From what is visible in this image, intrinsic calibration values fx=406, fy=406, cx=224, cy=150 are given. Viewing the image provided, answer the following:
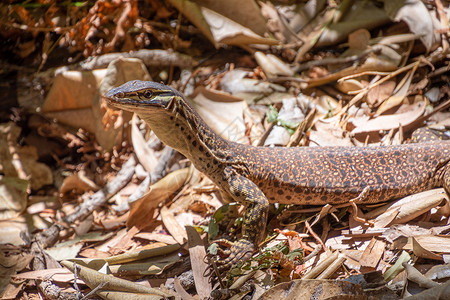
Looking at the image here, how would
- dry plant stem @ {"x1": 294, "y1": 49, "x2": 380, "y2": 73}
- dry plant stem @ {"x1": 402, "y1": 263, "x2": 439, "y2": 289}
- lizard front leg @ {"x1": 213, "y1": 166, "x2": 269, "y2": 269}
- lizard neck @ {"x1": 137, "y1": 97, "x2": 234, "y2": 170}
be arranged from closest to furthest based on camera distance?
dry plant stem @ {"x1": 402, "y1": 263, "x2": 439, "y2": 289}, lizard neck @ {"x1": 137, "y1": 97, "x2": 234, "y2": 170}, lizard front leg @ {"x1": 213, "y1": 166, "x2": 269, "y2": 269}, dry plant stem @ {"x1": 294, "y1": 49, "x2": 380, "y2": 73}

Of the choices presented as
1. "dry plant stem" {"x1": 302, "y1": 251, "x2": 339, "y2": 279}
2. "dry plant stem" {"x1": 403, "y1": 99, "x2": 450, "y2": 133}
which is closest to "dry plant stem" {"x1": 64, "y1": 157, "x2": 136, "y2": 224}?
"dry plant stem" {"x1": 302, "y1": 251, "x2": 339, "y2": 279}

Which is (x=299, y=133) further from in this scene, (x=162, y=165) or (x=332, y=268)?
(x=332, y=268)

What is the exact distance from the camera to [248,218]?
400 centimetres

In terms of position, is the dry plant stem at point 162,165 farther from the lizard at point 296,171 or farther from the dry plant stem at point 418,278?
the dry plant stem at point 418,278

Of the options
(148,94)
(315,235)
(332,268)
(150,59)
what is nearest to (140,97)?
(148,94)

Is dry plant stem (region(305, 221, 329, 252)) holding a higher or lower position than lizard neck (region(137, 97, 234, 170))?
lower

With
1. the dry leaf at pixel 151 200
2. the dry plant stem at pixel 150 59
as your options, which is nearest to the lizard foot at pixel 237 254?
the dry leaf at pixel 151 200

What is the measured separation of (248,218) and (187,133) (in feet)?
3.39

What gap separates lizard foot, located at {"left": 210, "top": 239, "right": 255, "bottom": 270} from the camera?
12.8 feet

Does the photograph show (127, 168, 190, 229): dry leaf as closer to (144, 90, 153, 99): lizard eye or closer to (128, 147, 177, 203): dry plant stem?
(128, 147, 177, 203): dry plant stem

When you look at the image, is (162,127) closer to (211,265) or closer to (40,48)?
(211,265)

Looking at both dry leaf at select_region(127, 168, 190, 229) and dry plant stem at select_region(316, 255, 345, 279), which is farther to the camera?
dry leaf at select_region(127, 168, 190, 229)

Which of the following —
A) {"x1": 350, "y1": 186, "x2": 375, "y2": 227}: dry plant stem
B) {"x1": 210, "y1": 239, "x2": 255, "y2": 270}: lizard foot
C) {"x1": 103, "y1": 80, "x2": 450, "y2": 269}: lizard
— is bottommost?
{"x1": 210, "y1": 239, "x2": 255, "y2": 270}: lizard foot

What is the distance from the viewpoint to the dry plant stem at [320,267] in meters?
3.48
